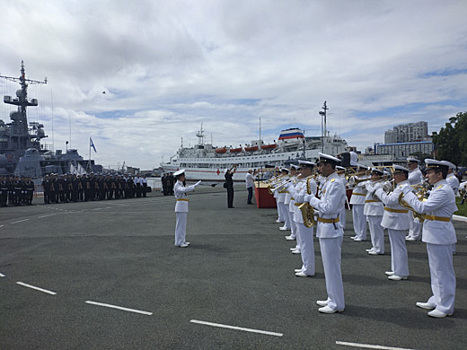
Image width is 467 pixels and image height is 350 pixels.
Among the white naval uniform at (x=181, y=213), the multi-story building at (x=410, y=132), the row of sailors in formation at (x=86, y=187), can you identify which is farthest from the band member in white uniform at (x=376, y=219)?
the multi-story building at (x=410, y=132)

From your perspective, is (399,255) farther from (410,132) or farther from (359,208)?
(410,132)

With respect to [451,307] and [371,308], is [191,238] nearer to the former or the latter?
[371,308]

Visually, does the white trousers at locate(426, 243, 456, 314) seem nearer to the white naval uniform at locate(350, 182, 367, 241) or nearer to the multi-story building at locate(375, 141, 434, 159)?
the white naval uniform at locate(350, 182, 367, 241)

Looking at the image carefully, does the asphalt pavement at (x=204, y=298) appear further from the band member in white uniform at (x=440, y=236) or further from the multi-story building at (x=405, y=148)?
the multi-story building at (x=405, y=148)

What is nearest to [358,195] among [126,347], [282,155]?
[126,347]

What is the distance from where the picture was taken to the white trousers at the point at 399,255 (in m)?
5.80

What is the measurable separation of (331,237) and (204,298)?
7.05ft

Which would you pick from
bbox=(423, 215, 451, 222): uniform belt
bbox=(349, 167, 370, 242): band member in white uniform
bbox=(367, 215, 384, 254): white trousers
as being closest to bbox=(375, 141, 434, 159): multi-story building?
bbox=(349, 167, 370, 242): band member in white uniform

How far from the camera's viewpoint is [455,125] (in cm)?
3703

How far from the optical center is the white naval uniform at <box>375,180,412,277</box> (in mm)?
5785

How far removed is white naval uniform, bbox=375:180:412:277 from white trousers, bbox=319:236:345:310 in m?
1.82

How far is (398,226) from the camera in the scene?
5887 mm

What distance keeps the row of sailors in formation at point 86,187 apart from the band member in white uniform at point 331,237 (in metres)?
A: 21.7

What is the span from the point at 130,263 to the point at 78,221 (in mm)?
7316
